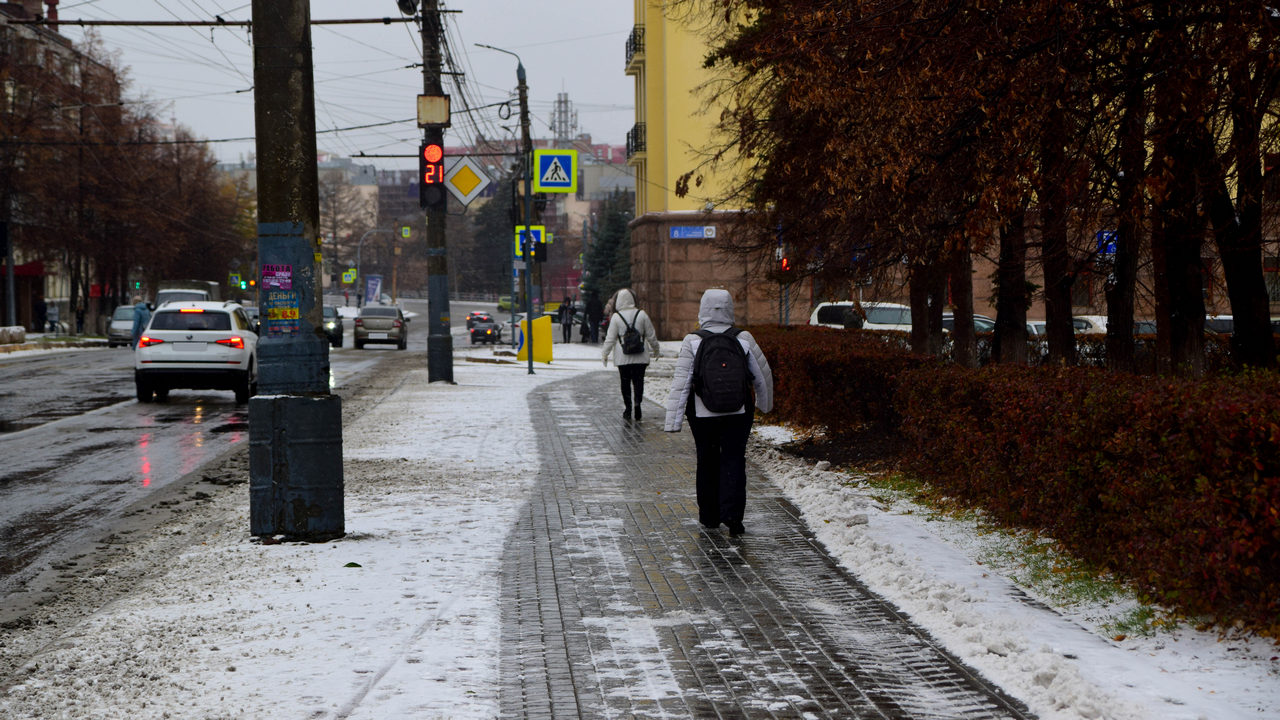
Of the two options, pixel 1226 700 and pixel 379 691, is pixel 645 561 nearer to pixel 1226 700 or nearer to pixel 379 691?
pixel 379 691

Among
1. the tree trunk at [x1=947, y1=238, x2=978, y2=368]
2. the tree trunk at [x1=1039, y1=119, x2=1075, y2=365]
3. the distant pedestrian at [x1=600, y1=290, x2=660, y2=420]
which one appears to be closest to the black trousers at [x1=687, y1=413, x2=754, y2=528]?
the tree trunk at [x1=1039, y1=119, x2=1075, y2=365]

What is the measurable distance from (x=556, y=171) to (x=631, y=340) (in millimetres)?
15994

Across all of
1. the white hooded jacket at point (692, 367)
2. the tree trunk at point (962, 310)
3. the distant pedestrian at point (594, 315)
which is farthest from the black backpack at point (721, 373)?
the distant pedestrian at point (594, 315)

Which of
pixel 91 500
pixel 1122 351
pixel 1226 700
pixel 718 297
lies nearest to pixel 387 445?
pixel 91 500

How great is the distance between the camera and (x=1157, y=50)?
27.3 ft

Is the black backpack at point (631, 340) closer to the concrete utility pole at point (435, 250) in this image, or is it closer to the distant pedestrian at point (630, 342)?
the distant pedestrian at point (630, 342)

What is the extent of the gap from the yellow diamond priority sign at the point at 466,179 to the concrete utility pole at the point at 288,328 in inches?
473

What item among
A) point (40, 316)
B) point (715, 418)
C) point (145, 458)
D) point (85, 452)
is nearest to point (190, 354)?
point (85, 452)

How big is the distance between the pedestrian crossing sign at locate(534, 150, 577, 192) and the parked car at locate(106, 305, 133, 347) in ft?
77.3

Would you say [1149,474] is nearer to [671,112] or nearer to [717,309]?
[717,309]

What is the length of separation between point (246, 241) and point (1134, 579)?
322 ft

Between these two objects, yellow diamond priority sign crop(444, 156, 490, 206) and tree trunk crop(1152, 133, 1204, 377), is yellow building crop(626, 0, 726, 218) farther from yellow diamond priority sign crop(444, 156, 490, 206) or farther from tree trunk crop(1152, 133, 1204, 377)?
tree trunk crop(1152, 133, 1204, 377)

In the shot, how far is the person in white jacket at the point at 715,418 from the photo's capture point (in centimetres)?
902

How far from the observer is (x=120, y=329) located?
167ft
